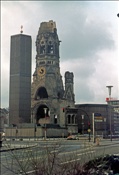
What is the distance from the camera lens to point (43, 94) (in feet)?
380

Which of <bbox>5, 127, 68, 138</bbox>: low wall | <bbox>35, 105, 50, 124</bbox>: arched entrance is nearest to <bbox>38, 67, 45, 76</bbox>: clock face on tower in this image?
<bbox>35, 105, 50, 124</bbox>: arched entrance

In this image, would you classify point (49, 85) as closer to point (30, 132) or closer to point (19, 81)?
point (19, 81)

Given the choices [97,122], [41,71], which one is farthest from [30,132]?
[97,122]

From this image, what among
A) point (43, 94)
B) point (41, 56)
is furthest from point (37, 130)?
point (41, 56)

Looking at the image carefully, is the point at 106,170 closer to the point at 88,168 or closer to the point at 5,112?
the point at 88,168

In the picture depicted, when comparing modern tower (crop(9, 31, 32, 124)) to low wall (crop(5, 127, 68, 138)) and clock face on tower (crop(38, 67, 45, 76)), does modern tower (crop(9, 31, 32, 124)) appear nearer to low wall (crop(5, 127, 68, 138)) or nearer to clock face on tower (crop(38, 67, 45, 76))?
clock face on tower (crop(38, 67, 45, 76))

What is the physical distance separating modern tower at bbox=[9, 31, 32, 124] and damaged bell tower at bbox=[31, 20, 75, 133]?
288 centimetres

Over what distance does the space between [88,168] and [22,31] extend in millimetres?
114090

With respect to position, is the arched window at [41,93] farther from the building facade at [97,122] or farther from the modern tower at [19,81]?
the building facade at [97,122]

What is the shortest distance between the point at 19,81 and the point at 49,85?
11.1 m

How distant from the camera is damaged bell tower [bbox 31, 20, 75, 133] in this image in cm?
10825

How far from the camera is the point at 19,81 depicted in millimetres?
114000

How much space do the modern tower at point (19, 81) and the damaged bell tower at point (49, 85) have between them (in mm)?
2883

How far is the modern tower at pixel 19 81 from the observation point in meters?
114
